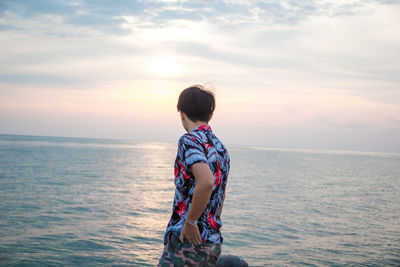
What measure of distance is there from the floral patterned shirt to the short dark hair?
0.10 metres

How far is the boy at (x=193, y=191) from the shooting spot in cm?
238

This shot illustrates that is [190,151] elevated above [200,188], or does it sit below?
above

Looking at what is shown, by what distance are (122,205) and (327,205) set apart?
1550cm

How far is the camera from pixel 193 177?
2395 millimetres

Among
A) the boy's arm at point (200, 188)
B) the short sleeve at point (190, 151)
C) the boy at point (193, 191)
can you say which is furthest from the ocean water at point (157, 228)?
the short sleeve at point (190, 151)

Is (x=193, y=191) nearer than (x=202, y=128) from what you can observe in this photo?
Yes

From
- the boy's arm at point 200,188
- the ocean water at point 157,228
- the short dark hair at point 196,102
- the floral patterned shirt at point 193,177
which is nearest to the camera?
the boy's arm at point 200,188

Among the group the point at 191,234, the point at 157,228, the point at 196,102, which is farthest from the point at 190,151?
the point at 157,228

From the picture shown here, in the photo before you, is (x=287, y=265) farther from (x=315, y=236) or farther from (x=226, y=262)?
(x=226, y=262)

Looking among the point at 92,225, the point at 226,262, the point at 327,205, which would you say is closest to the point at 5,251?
the point at 92,225

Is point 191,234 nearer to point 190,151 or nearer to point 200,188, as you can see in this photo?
point 200,188

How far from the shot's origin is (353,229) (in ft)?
58.4

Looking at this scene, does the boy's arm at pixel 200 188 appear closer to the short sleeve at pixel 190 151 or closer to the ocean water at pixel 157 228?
the short sleeve at pixel 190 151

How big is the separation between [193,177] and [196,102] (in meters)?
0.55
